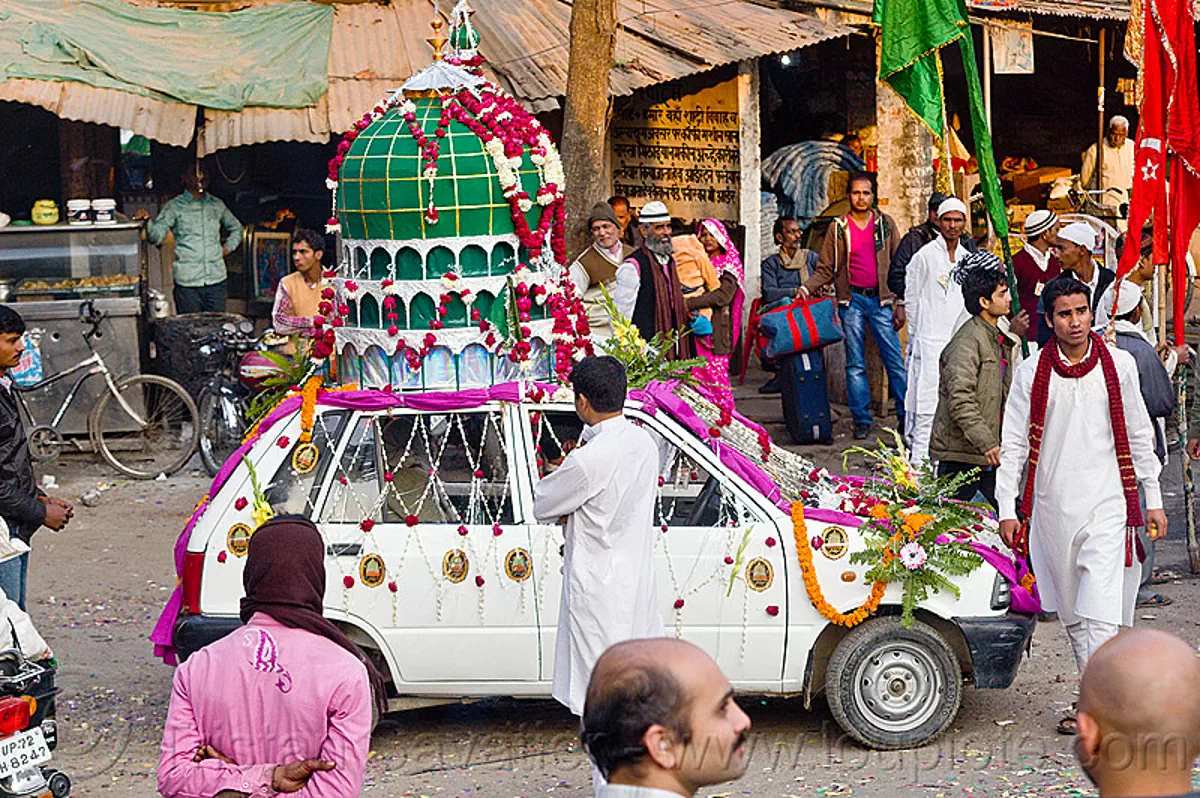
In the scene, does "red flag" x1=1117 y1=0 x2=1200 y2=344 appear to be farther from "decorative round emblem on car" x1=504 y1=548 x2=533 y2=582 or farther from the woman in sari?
the woman in sari

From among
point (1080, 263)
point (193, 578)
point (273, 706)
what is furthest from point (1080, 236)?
point (273, 706)

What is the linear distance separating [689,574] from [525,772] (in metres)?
1.08

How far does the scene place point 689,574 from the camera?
723 centimetres

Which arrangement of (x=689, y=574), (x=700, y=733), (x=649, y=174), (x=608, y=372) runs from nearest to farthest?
1. (x=700, y=733)
2. (x=608, y=372)
3. (x=689, y=574)
4. (x=649, y=174)

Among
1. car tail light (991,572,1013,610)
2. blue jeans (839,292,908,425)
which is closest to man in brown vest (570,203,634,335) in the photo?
blue jeans (839,292,908,425)

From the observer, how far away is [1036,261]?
12.4 meters

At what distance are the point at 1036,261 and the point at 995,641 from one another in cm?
565

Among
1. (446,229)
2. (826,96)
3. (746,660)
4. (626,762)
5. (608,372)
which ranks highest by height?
(826,96)

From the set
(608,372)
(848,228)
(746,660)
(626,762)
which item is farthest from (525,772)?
(848,228)

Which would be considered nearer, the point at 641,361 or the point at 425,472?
the point at 425,472

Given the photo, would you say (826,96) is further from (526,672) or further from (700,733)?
(700,733)

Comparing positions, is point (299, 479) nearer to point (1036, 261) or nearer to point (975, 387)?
point (975, 387)

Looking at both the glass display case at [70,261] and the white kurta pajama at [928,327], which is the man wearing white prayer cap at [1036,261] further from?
the glass display case at [70,261]

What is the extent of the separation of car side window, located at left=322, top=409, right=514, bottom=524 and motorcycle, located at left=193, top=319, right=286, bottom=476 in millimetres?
5940
